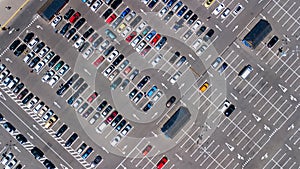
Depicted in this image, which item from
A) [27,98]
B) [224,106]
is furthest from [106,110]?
[224,106]

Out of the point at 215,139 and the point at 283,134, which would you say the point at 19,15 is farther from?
the point at 283,134

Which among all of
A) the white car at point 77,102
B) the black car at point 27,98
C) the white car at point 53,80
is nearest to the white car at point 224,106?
the white car at point 77,102

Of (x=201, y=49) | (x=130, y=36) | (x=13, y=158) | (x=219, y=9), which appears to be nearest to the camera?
(x=13, y=158)

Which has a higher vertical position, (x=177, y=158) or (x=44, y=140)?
(x=177, y=158)

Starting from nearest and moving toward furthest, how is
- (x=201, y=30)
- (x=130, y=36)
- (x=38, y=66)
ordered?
(x=38, y=66) < (x=130, y=36) < (x=201, y=30)

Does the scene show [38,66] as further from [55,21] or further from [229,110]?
[229,110]

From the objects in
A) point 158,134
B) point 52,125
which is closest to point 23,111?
point 52,125

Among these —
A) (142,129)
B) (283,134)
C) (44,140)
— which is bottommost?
(44,140)

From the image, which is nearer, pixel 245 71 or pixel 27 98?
pixel 27 98
